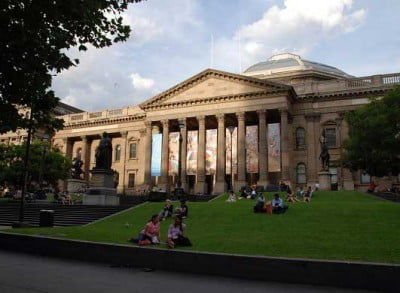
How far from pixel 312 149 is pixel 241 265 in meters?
41.2

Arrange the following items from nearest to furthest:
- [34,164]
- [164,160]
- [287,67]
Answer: [34,164]
[164,160]
[287,67]

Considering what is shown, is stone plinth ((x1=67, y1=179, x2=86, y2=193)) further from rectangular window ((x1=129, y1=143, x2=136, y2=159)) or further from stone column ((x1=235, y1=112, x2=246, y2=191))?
stone column ((x1=235, y1=112, x2=246, y2=191))

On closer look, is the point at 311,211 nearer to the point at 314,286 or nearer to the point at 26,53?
the point at 314,286

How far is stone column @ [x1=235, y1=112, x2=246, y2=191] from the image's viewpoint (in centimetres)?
4641

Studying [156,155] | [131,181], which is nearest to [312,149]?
[156,155]

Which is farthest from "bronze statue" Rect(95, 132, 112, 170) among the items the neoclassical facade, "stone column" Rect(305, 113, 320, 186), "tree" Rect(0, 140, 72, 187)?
"stone column" Rect(305, 113, 320, 186)

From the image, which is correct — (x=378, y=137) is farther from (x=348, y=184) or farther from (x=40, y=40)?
(x=40, y=40)

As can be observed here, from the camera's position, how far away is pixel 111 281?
9.03m

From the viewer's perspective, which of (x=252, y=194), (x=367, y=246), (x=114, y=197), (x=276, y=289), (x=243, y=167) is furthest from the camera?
(x=243, y=167)

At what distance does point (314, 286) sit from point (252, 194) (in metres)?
24.4

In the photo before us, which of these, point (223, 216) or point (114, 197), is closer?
point (223, 216)

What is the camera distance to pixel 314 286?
8648 millimetres

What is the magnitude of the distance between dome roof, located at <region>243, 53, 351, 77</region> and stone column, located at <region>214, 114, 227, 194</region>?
19684 millimetres

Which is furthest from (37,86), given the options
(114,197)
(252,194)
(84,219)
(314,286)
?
(252,194)
